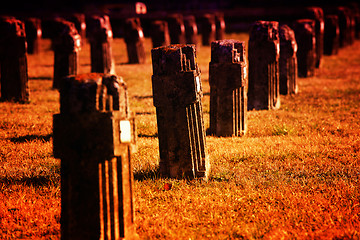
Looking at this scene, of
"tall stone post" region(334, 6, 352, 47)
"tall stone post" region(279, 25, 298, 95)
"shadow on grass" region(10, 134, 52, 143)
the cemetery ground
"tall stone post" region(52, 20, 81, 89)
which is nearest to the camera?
the cemetery ground

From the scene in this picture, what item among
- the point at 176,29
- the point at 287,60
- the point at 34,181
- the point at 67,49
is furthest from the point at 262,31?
the point at 176,29

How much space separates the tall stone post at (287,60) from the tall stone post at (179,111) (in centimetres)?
556

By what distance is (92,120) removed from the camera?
3166mm

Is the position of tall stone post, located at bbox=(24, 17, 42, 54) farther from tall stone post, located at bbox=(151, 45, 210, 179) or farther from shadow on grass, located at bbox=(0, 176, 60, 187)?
tall stone post, located at bbox=(151, 45, 210, 179)

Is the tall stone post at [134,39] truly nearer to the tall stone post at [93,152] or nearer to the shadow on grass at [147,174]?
the shadow on grass at [147,174]

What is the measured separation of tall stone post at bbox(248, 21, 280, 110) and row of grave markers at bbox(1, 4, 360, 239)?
16mm

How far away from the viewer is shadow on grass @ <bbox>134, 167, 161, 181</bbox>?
522 centimetres

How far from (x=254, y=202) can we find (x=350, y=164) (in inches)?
66.1

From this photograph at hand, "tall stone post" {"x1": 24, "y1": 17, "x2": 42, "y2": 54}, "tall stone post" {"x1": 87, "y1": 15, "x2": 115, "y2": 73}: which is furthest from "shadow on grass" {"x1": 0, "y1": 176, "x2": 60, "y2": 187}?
"tall stone post" {"x1": 24, "y1": 17, "x2": 42, "y2": 54}

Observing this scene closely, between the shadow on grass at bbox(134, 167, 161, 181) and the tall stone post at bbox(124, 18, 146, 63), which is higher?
the tall stone post at bbox(124, 18, 146, 63)

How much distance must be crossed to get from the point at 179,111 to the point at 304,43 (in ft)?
28.9

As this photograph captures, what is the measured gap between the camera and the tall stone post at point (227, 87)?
265 inches

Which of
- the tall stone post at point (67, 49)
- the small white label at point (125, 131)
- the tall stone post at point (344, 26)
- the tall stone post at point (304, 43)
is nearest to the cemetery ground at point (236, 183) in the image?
the small white label at point (125, 131)

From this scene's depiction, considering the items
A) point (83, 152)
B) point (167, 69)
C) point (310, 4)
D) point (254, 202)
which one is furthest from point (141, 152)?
point (310, 4)
